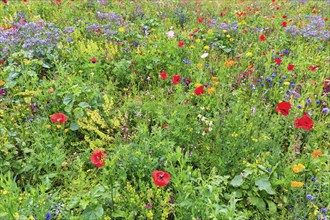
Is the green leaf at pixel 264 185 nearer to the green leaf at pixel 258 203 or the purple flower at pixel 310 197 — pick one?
the green leaf at pixel 258 203

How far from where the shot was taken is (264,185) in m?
2.26

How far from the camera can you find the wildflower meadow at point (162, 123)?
82.0 inches

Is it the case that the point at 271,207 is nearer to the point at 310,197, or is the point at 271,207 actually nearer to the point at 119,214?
the point at 310,197

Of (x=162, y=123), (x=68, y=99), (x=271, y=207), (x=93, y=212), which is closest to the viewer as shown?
(x=93, y=212)

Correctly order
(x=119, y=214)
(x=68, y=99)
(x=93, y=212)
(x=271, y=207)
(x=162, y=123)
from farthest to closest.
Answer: (x=68, y=99), (x=162, y=123), (x=271, y=207), (x=119, y=214), (x=93, y=212)

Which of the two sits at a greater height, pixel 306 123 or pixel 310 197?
pixel 306 123

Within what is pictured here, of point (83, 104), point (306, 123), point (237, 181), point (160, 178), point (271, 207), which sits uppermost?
point (306, 123)

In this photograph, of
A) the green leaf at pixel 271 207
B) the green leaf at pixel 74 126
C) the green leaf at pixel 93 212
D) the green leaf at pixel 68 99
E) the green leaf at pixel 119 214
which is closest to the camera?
the green leaf at pixel 93 212

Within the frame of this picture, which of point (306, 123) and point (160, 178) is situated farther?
point (306, 123)

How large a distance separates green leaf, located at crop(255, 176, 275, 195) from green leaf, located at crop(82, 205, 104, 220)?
1.17 m

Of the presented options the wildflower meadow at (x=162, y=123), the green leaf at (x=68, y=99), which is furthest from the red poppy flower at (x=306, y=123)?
the green leaf at (x=68, y=99)

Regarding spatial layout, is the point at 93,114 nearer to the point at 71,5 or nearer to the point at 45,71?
the point at 45,71

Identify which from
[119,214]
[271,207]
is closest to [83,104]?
[119,214]

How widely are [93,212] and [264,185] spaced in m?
1.25
